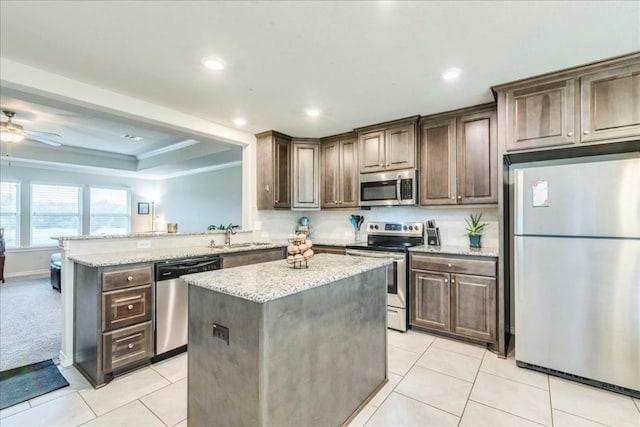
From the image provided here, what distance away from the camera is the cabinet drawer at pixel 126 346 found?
2311 millimetres

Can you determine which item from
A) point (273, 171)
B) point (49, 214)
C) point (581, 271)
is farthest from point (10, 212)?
point (581, 271)

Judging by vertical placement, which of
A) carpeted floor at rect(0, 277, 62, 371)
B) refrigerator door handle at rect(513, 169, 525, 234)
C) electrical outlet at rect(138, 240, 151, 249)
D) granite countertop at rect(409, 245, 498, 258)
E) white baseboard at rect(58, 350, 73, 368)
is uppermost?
refrigerator door handle at rect(513, 169, 525, 234)

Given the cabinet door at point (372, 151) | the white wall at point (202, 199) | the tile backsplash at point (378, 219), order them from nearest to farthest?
the tile backsplash at point (378, 219)
the cabinet door at point (372, 151)
the white wall at point (202, 199)

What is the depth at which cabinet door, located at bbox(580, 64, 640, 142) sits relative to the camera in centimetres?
219

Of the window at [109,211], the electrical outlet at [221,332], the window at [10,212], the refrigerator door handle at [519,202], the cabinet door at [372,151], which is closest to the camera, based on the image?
the electrical outlet at [221,332]

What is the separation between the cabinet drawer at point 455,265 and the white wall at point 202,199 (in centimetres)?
448

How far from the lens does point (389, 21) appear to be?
1.79 m

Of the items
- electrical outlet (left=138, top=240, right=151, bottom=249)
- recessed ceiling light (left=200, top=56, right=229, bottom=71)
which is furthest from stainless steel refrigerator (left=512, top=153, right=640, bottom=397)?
electrical outlet (left=138, top=240, right=151, bottom=249)

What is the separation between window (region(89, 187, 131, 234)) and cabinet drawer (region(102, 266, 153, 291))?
6574 mm

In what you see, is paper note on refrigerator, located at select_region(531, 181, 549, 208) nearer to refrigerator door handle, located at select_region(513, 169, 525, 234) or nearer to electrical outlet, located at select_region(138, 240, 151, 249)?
refrigerator door handle, located at select_region(513, 169, 525, 234)

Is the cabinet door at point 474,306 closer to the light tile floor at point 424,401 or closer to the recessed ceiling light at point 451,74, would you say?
the light tile floor at point 424,401

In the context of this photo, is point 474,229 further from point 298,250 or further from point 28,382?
point 28,382

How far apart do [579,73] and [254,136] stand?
3.53 meters

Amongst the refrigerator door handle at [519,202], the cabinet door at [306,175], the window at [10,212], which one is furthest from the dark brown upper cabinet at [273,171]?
the window at [10,212]
